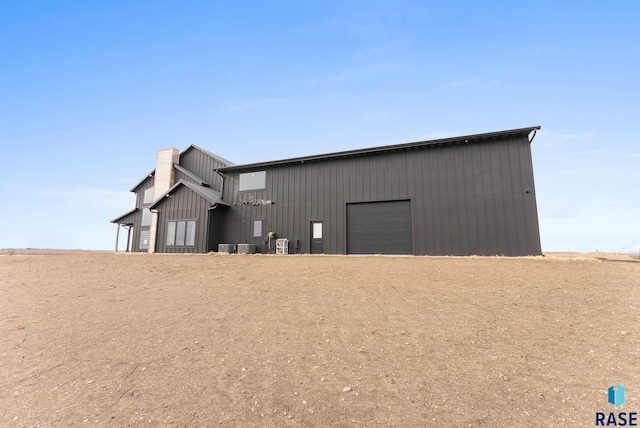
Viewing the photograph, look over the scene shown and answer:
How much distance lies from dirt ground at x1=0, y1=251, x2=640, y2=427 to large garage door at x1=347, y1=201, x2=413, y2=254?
7.92 meters

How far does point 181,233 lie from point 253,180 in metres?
6.22

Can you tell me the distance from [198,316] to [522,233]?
14194mm

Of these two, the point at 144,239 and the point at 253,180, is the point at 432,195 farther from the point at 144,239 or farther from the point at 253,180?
the point at 144,239

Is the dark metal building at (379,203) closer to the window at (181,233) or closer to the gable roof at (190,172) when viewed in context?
the window at (181,233)

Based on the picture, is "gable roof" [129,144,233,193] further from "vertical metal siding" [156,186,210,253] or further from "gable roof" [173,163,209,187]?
"vertical metal siding" [156,186,210,253]

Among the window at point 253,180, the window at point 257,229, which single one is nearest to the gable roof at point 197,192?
the window at point 253,180

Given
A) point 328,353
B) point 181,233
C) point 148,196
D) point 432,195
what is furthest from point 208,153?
point 328,353

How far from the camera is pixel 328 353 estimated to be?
4.44m

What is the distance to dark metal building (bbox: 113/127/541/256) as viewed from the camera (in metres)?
14.1

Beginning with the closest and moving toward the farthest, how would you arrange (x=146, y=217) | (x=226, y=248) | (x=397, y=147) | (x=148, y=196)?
1. (x=397, y=147)
2. (x=226, y=248)
3. (x=146, y=217)
4. (x=148, y=196)

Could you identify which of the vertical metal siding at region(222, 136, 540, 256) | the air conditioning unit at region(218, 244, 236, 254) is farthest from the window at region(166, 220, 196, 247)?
the vertical metal siding at region(222, 136, 540, 256)

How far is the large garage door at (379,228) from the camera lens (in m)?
16.0

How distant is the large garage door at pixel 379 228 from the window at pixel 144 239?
17.6 meters

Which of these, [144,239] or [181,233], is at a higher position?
[181,233]
